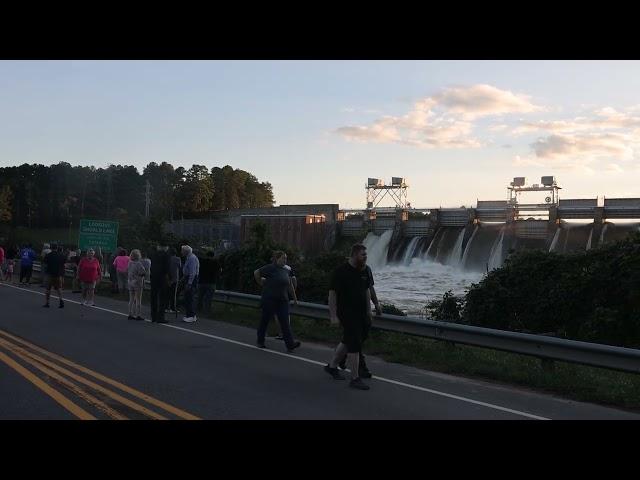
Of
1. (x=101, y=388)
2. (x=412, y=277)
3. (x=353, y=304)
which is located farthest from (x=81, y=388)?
(x=412, y=277)

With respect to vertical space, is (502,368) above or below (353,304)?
below

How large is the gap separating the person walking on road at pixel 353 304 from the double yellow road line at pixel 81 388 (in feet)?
8.31

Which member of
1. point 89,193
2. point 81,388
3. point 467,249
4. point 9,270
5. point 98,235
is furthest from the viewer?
point 89,193

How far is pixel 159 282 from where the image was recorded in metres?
16.1

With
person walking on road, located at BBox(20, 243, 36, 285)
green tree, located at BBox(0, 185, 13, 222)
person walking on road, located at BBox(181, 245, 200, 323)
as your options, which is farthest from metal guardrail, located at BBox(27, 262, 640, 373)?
green tree, located at BBox(0, 185, 13, 222)

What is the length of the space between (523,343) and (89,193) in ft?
325

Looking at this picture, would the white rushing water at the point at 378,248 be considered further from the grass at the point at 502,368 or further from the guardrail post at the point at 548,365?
the guardrail post at the point at 548,365

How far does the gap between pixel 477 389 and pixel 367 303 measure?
1.85 meters

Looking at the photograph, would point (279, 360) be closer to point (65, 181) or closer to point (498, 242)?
point (498, 242)

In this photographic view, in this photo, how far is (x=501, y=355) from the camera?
12.1m

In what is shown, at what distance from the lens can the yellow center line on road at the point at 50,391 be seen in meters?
6.72

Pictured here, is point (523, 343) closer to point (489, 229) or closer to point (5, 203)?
point (489, 229)

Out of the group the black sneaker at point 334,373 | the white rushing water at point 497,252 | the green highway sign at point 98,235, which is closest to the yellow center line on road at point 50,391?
the black sneaker at point 334,373
